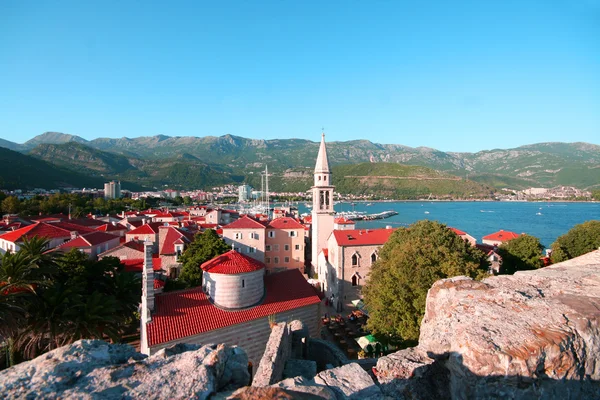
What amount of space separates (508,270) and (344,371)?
107ft

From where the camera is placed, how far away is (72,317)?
562 inches

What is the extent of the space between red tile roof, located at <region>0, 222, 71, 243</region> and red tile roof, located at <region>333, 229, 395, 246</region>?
2924 centimetres

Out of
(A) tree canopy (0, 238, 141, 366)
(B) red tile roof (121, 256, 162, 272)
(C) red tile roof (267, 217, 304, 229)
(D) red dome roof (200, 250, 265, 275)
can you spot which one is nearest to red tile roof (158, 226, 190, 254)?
(B) red tile roof (121, 256, 162, 272)

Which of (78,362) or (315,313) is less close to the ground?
(78,362)

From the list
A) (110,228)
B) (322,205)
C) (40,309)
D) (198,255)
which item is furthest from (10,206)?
(40,309)

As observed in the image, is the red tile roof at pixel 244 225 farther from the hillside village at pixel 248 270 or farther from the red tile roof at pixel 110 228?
the red tile roof at pixel 110 228

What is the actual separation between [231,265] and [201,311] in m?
2.68

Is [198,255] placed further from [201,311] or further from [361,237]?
[361,237]

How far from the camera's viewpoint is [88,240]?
3225 cm

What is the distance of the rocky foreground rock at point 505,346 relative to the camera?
4379 millimetres

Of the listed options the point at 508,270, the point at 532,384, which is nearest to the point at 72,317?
the point at 532,384

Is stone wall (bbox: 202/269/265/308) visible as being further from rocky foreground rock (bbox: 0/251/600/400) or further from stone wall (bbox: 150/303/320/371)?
rocky foreground rock (bbox: 0/251/600/400)

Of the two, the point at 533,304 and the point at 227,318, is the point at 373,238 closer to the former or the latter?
the point at 227,318

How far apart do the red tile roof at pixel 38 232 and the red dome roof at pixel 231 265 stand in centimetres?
2499
